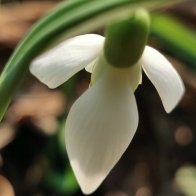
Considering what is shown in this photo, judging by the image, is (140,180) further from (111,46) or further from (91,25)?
(91,25)

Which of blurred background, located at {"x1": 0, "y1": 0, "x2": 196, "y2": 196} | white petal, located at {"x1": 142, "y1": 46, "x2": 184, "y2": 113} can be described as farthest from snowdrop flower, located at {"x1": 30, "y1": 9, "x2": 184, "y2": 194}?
blurred background, located at {"x1": 0, "y1": 0, "x2": 196, "y2": 196}

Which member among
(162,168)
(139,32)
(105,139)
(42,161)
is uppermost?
(139,32)

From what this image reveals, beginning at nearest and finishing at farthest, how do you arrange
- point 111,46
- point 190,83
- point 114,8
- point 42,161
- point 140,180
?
point 114,8
point 111,46
point 42,161
point 140,180
point 190,83

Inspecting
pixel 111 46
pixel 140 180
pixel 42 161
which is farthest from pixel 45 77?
pixel 140 180

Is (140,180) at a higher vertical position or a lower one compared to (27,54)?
lower

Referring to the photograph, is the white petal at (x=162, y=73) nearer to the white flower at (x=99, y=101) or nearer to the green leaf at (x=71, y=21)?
the white flower at (x=99, y=101)

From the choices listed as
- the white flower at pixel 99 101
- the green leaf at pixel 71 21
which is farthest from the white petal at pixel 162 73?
the green leaf at pixel 71 21

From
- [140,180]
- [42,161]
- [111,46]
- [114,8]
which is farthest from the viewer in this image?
[140,180]
